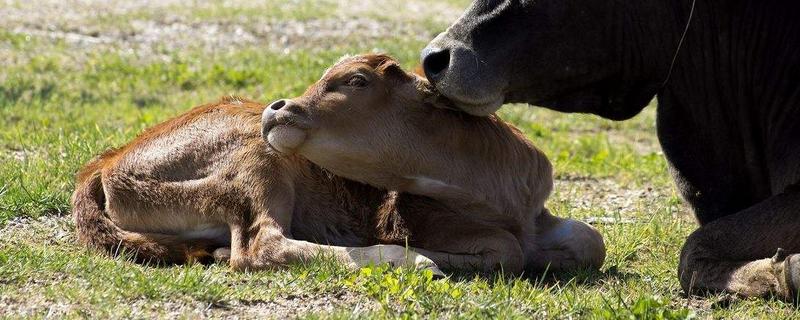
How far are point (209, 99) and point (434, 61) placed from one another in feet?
19.7

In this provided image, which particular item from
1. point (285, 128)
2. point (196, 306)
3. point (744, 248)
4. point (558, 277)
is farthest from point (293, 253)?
point (744, 248)

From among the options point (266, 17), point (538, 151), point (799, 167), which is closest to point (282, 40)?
point (266, 17)

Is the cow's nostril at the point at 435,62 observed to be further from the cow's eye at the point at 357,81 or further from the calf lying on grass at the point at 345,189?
the cow's eye at the point at 357,81

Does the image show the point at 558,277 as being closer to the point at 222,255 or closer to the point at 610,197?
the point at 222,255

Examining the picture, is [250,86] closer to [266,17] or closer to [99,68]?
[99,68]

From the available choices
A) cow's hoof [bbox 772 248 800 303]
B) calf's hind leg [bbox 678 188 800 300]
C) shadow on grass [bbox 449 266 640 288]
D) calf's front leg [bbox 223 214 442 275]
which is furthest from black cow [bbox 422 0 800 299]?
calf's front leg [bbox 223 214 442 275]

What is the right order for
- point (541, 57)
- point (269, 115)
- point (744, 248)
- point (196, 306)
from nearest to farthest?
point (196, 306)
point (744, 248)
point (269, 115)
point (541, 57)

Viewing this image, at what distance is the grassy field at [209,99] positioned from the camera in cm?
575

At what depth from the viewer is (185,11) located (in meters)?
18.0

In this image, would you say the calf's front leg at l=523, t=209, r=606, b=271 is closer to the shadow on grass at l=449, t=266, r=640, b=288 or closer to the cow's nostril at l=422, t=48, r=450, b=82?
the shadow on grass at l=449, t=266, r=640, b=288

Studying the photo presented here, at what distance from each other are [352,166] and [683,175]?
68.1 inches

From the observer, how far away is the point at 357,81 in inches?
264

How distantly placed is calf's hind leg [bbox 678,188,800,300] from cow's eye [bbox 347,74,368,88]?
1.67 meters

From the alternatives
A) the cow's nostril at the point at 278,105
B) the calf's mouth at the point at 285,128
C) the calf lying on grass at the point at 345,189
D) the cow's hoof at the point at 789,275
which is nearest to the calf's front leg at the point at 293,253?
the calf lying on grass at the point at 345,189
